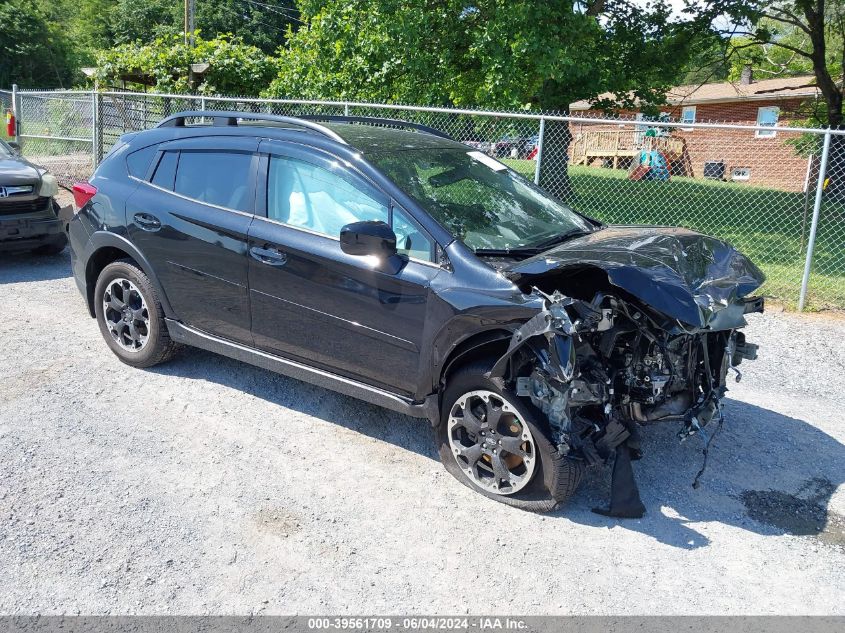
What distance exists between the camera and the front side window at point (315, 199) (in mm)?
4242

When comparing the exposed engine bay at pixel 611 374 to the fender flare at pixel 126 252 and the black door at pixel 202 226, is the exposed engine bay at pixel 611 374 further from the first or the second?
the fender flare at pixel 126 252

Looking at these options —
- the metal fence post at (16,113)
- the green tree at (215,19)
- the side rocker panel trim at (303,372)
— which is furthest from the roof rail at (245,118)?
the green tree at (215,19)

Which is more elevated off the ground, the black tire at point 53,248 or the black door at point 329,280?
the black door at point 329,280

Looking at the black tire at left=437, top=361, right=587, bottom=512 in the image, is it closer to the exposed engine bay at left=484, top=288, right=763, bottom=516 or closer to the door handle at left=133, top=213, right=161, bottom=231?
the exposed engine bay at left=484, top=288, right=763, bottom=516

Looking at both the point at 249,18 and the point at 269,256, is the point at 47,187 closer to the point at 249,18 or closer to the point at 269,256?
the point at 269,256

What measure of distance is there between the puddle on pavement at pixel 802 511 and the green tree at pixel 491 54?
25.5ft

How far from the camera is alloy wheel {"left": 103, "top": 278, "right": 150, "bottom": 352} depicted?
17.5ft

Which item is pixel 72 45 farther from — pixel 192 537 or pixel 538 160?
pixel 192 537

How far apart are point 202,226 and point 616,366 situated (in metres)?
2.78

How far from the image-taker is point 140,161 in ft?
17.6

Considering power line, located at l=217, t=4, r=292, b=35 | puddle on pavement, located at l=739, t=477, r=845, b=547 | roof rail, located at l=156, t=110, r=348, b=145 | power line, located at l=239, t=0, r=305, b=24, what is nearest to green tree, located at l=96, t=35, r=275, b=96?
roof rail, located at l=156, t=110, r=348, b=145

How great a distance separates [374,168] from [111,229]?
2281 millimetres

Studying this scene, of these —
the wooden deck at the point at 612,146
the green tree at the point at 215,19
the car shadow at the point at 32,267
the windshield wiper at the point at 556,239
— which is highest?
the green tree at the point at 215,19

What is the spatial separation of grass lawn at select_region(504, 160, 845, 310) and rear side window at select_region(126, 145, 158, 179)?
5.87m
